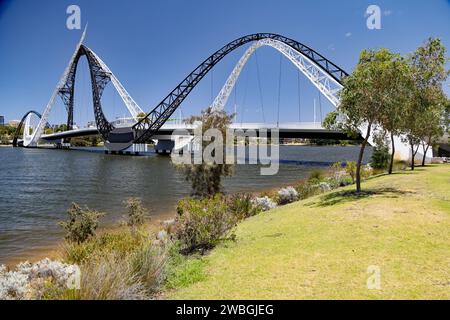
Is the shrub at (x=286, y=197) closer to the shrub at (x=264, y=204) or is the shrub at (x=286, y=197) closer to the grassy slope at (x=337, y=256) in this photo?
the shrub at (x=264, y=204)

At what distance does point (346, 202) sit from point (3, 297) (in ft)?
44.1

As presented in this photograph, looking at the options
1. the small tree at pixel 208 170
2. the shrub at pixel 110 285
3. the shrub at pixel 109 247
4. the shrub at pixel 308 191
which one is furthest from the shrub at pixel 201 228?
the shrub at pixel 308 191

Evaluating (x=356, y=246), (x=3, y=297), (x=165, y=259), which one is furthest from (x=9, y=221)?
(x=356, y=246)

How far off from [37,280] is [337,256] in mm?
7851

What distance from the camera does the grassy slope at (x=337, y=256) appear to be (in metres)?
7.02

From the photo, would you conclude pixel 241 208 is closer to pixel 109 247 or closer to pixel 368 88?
pixel 368 88

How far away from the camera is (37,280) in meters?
9.25

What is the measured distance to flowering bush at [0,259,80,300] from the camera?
731cm

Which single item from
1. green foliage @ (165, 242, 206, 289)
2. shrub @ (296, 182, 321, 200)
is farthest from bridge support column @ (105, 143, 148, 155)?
green foliage @ (165, 242, 206, 289)

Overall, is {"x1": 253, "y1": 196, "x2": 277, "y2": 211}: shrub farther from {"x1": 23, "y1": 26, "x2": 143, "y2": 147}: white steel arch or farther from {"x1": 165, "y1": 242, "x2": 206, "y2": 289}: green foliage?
{"x1": 23, "y1": 26, "x2": 143, "y2": 147}: white steel arch

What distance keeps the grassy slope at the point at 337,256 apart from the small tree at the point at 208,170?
560cm

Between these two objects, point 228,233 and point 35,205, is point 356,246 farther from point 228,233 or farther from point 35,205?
point 35,205

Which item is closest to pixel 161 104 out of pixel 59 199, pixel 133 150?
pixel 133 150
